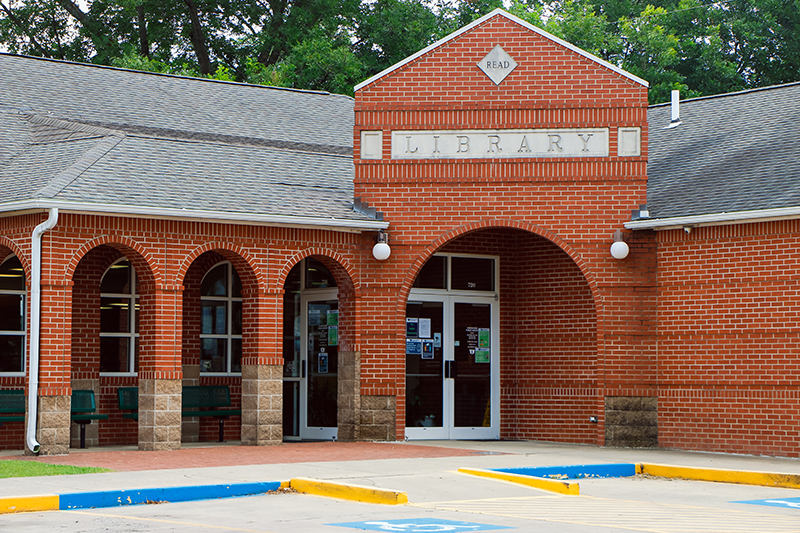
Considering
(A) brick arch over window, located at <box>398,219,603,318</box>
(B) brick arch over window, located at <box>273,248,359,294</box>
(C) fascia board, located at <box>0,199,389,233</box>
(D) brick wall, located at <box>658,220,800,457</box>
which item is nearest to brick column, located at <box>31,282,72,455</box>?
(C) fascia board, located at <box>0,199,389,233</box>

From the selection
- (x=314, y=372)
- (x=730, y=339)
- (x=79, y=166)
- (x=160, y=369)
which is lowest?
(x=314, y=372)

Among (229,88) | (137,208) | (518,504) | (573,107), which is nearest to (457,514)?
(518,504)

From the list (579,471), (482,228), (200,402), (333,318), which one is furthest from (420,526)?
(333,318)

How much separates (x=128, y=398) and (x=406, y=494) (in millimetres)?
7180

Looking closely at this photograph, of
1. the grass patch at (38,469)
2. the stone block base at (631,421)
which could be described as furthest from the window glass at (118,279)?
the stone block base at (631,421)

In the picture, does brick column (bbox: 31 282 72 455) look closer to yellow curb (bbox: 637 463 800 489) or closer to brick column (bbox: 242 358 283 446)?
brick column (bbox: 242 358 283 446)

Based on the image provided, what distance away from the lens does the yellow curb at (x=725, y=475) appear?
39.9 feet

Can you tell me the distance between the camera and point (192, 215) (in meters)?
→ 14.9

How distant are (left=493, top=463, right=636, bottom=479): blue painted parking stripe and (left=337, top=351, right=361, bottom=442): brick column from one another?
13.8ft

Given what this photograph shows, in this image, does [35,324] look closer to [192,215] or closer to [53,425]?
[53,425]

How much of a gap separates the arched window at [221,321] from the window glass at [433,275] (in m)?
2.81

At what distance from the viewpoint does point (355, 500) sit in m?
10.5

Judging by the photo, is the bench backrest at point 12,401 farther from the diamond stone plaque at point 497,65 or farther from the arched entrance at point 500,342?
the diamond stone plaque at point 497,65

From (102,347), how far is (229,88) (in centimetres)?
785
